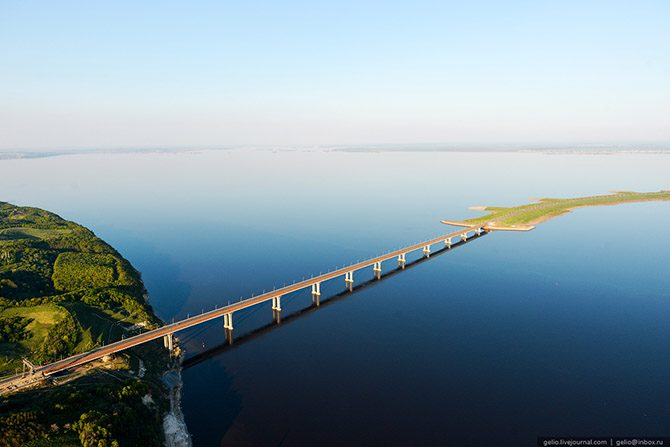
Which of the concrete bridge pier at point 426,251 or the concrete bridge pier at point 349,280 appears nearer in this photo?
the concrete bridge pier at point 349,280

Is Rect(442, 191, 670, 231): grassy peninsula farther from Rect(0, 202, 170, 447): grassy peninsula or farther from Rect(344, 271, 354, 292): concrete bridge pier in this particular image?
Rect(0, 202, 170, 447): grassy peninsula

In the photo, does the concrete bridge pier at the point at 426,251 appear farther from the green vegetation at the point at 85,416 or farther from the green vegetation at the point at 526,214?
the green vegetation at the point at 85,416

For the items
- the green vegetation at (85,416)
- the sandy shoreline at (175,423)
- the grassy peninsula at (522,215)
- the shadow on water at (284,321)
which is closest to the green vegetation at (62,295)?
the shadow on water at (284,321)

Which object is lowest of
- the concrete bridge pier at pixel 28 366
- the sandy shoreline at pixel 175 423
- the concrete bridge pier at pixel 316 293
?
the sandy shoreline at pixel 175 423

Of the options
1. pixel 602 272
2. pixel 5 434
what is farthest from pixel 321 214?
pixel 5 434

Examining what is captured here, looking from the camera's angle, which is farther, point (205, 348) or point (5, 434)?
point (205, 348)

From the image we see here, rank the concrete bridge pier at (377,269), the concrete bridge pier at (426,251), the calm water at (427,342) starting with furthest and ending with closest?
the concrete bridge pier at (426,251) → the concrete bridge pier at (377,269) → the calm water at (427,342)

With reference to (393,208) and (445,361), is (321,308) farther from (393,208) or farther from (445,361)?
(393,208)

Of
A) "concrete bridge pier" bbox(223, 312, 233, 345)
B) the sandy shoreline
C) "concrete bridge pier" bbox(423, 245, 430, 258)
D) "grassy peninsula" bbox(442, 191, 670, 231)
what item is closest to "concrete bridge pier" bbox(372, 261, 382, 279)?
"concrete bridge pier" bbox(423, 245, 430, 258)
